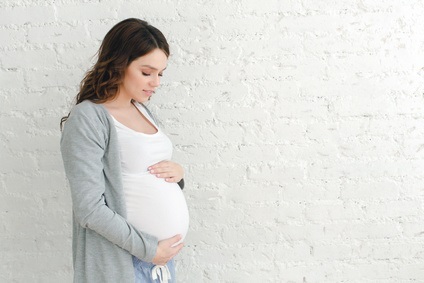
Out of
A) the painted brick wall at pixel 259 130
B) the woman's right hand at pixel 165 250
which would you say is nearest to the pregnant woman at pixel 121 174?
the woman's right hand at pixel 165 250

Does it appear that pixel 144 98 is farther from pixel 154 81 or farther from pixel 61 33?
pixel 61 33

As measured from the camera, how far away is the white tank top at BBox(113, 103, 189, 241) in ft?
4.94

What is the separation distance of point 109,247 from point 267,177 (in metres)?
0.75

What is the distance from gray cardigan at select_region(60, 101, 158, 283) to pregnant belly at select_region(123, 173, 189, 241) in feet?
Answer: 0.12

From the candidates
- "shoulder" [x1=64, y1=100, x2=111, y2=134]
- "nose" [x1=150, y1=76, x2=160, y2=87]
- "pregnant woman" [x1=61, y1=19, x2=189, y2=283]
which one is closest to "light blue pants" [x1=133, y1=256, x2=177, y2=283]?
"pregnant woman" [x1=61, y1=19, x2=189, y2=283]

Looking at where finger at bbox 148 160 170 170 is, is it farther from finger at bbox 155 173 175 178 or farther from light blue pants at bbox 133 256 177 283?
light blue pants at bbox 133 256 177 283

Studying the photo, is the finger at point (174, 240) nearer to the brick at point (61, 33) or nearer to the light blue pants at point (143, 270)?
the light blue pants at point (143, 270)

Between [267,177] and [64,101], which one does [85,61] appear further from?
[267,177]

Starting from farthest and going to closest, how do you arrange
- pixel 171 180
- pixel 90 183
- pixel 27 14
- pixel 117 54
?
pixel 27 14, pixel 171 180, pixel 117 54, pixel 90 183

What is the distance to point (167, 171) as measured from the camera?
1.59m

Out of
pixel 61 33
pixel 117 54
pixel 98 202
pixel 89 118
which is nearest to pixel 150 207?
pixel 98 202

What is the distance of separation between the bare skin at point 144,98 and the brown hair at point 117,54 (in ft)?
0.06

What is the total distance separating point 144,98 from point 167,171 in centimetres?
23

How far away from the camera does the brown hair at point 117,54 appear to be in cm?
150
